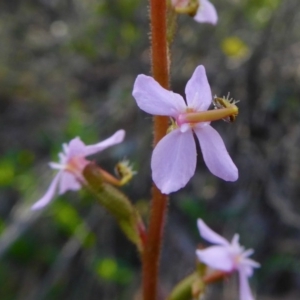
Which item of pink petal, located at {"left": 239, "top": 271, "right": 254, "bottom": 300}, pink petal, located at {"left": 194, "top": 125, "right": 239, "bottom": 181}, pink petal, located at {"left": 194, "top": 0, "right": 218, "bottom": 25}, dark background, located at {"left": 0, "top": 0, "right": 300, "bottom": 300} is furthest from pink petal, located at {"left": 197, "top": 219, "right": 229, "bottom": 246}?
dark background, located at {"left": 0, "top": 0, "right": 300, "bottom": 300}

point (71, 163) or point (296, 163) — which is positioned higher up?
point (296, 163)

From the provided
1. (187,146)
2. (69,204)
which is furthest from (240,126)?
(187,146)

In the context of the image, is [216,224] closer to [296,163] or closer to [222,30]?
[296,163]

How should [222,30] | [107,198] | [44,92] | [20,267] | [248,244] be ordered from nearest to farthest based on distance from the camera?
1. [107,198]
2. [248,244]
3. [20,267]
4. [222,30]
5. [44,92]

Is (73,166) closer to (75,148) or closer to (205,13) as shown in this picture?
(75,148)

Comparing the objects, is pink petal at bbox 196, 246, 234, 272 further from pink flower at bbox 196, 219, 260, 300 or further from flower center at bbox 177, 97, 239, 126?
flower center at bbox 177, 97, 239, 126

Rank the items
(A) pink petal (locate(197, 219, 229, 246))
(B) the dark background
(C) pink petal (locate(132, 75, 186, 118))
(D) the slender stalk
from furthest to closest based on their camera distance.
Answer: (B) the dark background, (A) pink petal (locate(197, 219, 229, 246)), (D) the slender stalk, (C) pink petal (locate(132, 75, 186, 118))
